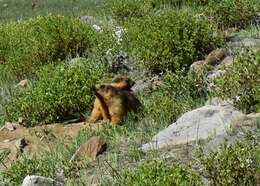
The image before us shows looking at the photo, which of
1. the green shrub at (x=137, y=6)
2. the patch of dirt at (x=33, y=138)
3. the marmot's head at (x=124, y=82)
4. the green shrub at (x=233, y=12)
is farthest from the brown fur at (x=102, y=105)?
the green shrub at (x=137, y=6)

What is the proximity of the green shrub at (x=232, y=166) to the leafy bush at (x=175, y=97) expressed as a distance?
257 centimetres

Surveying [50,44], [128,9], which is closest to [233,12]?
[50,44]

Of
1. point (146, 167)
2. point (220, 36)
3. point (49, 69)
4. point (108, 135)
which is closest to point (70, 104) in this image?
point (49, 69)

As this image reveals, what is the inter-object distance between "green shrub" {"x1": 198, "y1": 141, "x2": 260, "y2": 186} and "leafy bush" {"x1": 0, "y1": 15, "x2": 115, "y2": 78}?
6736 mm

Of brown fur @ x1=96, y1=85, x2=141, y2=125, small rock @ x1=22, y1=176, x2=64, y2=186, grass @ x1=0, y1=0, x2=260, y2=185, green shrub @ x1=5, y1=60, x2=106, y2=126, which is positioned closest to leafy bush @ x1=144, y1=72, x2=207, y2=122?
grass @ x1=0, y1=0, x2=260, y2=185

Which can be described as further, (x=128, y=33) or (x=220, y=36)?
(x=128, y=33)

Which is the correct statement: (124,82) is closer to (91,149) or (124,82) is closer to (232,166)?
(91,149)

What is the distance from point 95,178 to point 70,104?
3.57 meters

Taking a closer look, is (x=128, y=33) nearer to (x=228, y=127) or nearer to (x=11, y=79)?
(x=11, y=79)

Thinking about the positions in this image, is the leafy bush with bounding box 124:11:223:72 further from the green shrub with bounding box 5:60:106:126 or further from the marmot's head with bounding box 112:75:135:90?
the green shrub with bounding box 5:60:106:126

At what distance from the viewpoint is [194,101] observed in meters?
9.02

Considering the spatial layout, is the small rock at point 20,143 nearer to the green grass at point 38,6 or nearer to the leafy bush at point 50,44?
the leafy bush at point 50,44

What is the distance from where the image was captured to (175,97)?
9.40m

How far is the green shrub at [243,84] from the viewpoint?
7750 millimetres
